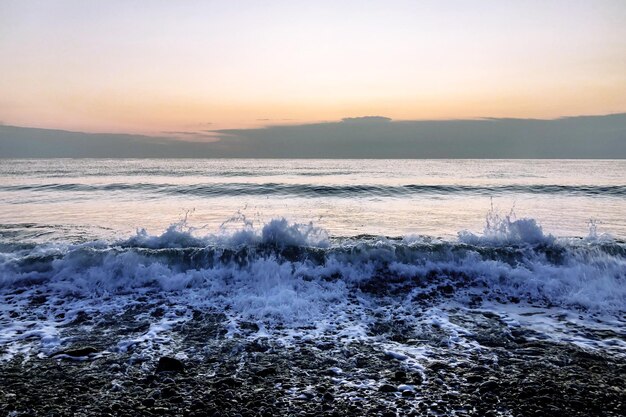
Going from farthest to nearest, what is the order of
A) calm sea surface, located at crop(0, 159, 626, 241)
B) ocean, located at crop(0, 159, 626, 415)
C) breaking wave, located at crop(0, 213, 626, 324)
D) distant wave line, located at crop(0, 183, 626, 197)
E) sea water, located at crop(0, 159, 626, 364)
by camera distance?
distant wave line, located at crop(0, 183, 626, 197) < calm sea surface, located at crop(0, 159, 626, 241) < breaking wave, located at crop(0, 213, 626, 324) < sea water, located at crop(0, 159, 626, 364) < ocean, located at crop(0, 159, 626, 415)

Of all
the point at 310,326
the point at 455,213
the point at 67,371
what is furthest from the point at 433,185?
the point at 67,371

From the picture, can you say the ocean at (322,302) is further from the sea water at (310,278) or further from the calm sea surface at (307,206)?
the calm sea surface at (307,206)

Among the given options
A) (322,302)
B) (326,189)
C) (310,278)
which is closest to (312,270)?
(310,278)

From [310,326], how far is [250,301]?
1.53 metres

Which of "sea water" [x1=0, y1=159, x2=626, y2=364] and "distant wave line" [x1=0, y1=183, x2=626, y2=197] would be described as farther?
"distant wave line" [x1=0, y1=183, x2=626, y2=197]

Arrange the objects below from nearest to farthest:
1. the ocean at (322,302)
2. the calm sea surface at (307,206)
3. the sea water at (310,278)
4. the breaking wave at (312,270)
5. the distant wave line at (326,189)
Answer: the ocean at (322,302) < the sea water at (310,278) < the breaking wave at (312,270) < the calm sea surface at (307,206) < the distant wave line at (326,189)

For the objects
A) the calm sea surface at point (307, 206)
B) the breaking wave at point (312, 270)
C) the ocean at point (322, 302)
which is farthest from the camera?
the calm sea surface at point (307, 206)

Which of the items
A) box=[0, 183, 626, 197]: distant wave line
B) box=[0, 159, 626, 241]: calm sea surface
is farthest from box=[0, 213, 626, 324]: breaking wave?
box=[0, 183, 626, 197]: distant wave line

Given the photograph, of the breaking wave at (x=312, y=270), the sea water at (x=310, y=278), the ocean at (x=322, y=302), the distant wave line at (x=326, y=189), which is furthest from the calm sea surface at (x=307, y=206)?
the breaking wave at (x=312, y=270)

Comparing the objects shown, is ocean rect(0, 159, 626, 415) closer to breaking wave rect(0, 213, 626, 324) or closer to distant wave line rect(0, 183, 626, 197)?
breaking wave rect(0, 213, 626, 324)

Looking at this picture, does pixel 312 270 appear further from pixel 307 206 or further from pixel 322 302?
pixel 307 206

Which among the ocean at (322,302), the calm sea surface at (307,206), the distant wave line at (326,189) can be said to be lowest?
the ocean at (322,302)

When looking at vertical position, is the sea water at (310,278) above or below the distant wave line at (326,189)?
below

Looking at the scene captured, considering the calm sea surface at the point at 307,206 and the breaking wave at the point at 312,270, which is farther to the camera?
the calm sea surface at the point at 307,206
